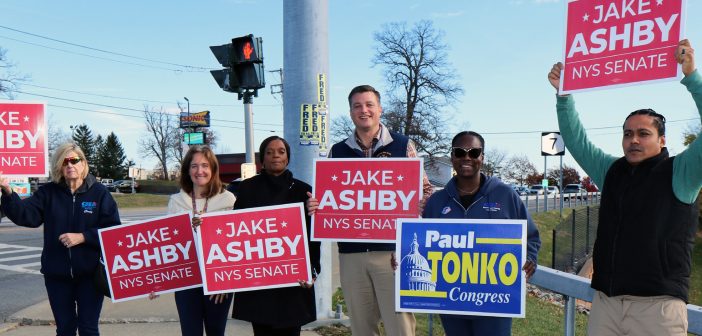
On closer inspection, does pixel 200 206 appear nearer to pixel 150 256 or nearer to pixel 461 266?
pixel 150 256

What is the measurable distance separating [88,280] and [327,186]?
2.00 m

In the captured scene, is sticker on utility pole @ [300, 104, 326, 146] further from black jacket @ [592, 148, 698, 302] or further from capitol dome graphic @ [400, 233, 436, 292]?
black jacket @ [592, 148, 698, 302]

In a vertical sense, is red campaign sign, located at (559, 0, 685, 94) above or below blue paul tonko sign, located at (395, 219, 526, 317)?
above

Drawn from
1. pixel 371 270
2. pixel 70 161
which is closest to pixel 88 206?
pixel 70 161

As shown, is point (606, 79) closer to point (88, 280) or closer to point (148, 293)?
point (148, 293)

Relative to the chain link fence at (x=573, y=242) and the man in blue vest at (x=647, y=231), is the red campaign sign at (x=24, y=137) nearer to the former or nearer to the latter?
the man in blue vest at (x=647, y=231)

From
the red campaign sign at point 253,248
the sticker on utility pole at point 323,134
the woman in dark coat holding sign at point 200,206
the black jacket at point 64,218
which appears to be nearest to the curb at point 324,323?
the sticker on utility pole at point 323,134

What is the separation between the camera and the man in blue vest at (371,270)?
151 inches

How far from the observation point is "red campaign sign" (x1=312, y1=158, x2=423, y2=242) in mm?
3873

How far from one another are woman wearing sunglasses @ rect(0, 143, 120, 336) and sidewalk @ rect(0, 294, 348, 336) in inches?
73.5

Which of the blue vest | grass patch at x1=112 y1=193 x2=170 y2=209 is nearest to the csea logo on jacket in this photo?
the blue vest

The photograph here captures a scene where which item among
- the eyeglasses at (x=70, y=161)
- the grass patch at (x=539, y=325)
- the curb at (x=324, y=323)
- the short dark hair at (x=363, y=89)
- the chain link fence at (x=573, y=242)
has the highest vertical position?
the short dark hair at (x=363, y=89)

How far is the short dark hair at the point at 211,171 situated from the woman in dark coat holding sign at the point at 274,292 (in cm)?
25

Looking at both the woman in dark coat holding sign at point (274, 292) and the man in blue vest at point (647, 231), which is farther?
the woman in dark coat holding sign at point (274, 292)
